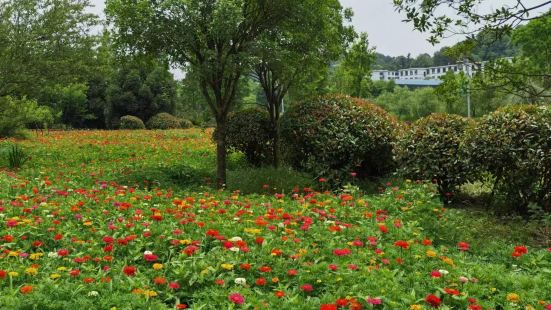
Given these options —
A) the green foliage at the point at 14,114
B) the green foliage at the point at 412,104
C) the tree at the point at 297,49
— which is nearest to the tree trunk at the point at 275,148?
the tree at the point at 297,49

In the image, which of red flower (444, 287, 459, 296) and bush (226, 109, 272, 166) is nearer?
red flower (444, 287, 459, 296)

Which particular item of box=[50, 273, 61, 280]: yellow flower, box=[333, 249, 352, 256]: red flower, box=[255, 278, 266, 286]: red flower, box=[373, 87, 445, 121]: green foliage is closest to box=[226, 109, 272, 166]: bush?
box=[333, 249, 352, 256]: red flower

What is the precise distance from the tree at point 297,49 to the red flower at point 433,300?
578 centimetres

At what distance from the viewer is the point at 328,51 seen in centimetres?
1036

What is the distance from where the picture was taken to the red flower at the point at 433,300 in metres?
3.09

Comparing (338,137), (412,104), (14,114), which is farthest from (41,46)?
(412,104)

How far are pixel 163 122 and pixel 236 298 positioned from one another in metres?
29.5

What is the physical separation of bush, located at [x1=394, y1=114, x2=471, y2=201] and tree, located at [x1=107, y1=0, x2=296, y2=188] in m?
3.00

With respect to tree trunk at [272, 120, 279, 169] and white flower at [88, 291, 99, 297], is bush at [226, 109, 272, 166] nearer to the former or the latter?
tree trunk at [272, 120, 279, 169]

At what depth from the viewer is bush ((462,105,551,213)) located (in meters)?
6.58

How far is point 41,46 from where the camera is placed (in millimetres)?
12086

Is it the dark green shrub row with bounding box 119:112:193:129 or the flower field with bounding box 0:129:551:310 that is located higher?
the dark green shrub row with bounding box 119:112:193:129

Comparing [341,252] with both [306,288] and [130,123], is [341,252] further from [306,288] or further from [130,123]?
[130,123]

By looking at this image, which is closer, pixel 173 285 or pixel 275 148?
pixel 173 285
